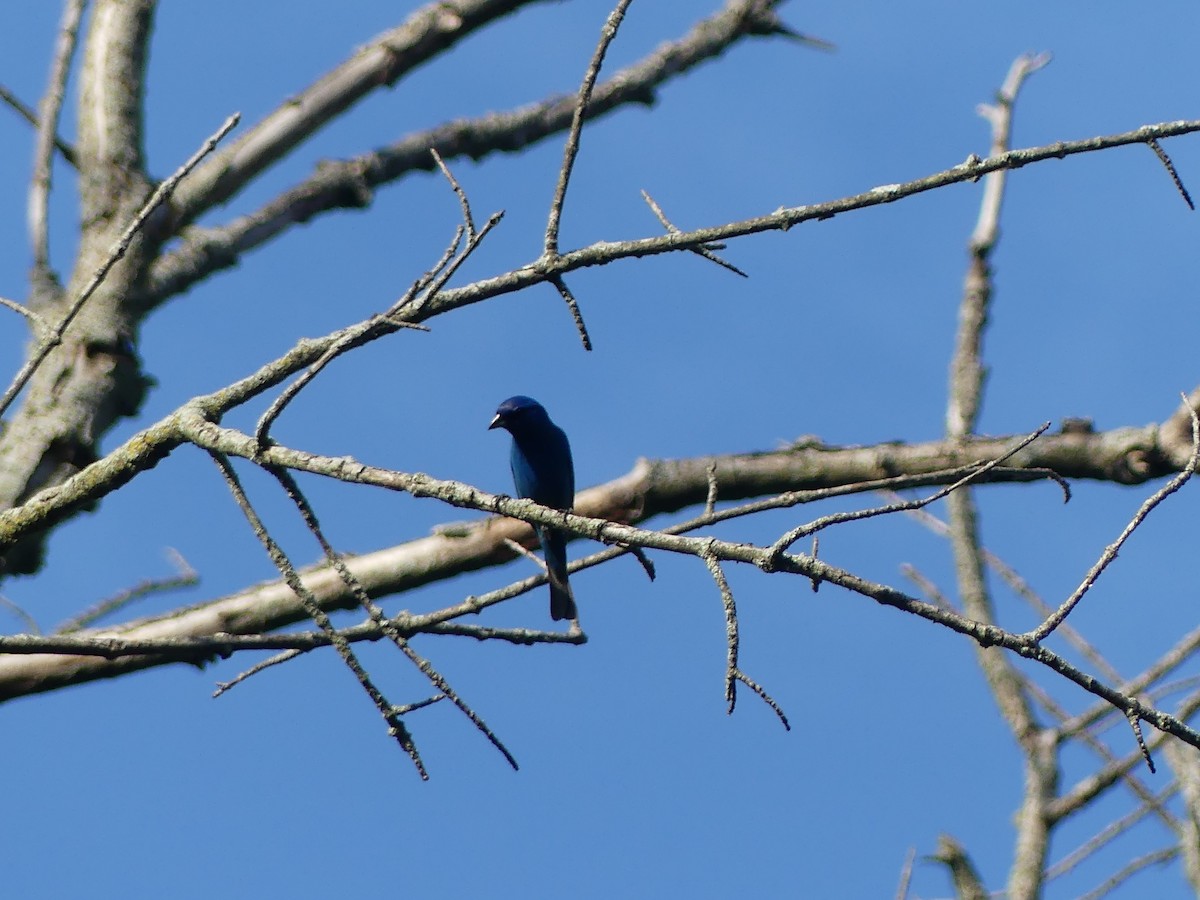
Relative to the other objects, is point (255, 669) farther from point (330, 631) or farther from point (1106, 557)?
point (1106, 557)

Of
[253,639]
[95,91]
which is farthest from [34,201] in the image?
[253,639]

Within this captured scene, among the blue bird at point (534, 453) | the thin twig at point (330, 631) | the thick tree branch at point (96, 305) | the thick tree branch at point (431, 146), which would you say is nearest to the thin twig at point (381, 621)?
the thin twig at point (330, 631)

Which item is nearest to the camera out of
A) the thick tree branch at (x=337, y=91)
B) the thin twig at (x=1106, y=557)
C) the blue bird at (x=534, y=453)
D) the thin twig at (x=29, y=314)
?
the thin twig at (x=1106, y=557)

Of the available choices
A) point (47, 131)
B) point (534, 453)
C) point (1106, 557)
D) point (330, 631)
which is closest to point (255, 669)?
point (330, 631)

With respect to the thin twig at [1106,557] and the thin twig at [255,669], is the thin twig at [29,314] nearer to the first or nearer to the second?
the thin twig at [255,669]

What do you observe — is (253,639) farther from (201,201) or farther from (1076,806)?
(201,201)

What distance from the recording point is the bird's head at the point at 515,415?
8.23m

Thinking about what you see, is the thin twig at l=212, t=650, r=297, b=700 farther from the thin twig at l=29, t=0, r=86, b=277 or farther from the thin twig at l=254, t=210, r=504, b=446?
the thin twig at l=29, t=0, r=86, b=277

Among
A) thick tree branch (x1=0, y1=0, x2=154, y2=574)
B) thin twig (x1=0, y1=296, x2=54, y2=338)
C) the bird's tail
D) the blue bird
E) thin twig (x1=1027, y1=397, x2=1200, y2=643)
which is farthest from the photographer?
the blue bird

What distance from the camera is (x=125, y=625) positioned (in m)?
5.50

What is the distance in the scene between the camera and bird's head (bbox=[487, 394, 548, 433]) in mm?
8227

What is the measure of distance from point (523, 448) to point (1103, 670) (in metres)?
3.66

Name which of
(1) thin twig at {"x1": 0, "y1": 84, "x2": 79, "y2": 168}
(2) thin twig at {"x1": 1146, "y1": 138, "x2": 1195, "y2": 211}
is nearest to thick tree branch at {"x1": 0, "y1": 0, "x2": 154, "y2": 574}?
(1) thin twig at {"x1": 0, "y1": 84, "x2": 79, "y2": 168}

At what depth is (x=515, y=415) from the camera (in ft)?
27.0
